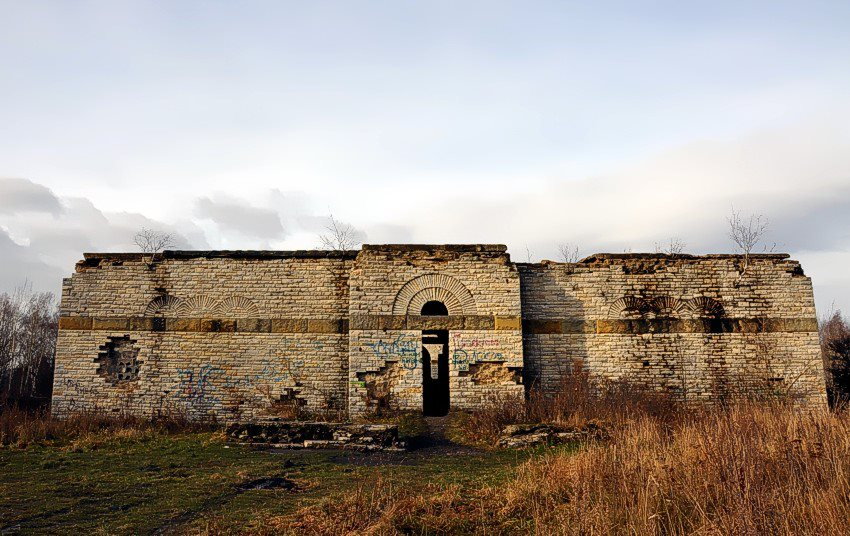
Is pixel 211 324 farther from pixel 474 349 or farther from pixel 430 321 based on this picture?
pixel 474 349

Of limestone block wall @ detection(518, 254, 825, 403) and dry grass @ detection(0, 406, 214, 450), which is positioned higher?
limestone block wall @ detection(518, 254, 825, 403)

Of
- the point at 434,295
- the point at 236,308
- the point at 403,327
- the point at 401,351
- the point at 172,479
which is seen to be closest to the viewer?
the point at 172,479

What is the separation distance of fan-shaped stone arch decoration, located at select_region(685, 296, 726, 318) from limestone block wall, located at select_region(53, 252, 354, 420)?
8.33m

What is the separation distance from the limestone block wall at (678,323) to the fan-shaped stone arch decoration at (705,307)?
0.02 m

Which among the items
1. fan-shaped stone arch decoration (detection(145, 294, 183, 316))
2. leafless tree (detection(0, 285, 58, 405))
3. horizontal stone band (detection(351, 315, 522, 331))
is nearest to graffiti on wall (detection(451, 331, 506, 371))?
horizontal stone band (detection(351, 315, 522, 331))

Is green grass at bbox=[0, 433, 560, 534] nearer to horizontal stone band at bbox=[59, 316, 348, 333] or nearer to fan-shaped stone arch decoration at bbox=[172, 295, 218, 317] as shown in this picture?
horizontal stone band at bbox=[59, 316, 348, 333]

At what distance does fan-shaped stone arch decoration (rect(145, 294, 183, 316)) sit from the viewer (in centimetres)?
1409

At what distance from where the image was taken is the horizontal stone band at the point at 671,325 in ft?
46.3

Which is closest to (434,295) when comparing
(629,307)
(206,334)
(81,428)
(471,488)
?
(629,307)

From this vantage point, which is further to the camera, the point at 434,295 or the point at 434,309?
the point at 434,309

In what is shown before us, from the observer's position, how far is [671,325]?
557 inches

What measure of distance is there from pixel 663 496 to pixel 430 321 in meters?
8.81

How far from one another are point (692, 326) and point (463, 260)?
5708mm

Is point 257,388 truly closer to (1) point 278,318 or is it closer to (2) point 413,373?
(1) point 278,318
